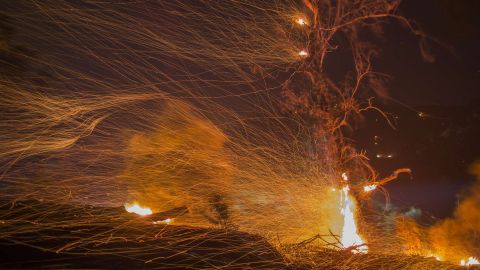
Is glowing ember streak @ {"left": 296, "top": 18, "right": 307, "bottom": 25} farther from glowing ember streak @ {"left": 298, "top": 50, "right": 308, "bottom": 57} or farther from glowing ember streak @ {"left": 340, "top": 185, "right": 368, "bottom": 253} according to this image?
glowing ember streak @ {"left": 340, "top": 185, "right": 368, "bottom": 253}

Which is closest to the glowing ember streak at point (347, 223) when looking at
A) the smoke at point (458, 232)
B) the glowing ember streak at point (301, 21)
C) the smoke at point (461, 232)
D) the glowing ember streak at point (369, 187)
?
the glowing ember streak at point (369, 187)

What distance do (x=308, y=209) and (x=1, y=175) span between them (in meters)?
5.22

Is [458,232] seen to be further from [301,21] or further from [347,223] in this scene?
[301,21]

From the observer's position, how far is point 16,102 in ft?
19.2

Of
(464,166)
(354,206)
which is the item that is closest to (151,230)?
(354,206)

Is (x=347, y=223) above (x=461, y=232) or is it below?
below

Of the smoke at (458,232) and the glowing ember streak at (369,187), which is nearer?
the glowing ember streak at (369,187)

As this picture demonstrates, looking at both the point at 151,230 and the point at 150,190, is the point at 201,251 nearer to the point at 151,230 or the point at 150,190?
the point at 151,230

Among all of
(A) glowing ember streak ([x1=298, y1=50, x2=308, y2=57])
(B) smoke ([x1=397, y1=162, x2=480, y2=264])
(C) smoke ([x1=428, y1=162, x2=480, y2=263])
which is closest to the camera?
(A) glowing ember streak ([x1=298, y1=50, x2=308, y2=57])

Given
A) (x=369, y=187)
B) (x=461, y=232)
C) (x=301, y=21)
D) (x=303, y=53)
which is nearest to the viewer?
(x=301, y=21)

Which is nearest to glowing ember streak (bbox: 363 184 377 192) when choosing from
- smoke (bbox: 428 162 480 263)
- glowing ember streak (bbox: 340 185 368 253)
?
glowing ember streak (bbox: 340 185 368 253)

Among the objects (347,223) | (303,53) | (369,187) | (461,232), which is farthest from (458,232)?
(303,53)

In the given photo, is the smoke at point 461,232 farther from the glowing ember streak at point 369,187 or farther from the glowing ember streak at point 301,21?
the glowing ember streak at point 301,21

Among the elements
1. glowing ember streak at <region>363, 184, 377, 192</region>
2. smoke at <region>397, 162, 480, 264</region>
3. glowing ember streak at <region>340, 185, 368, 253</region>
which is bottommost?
glowing ember streak at <region>340, 185, 368, 253</region>
